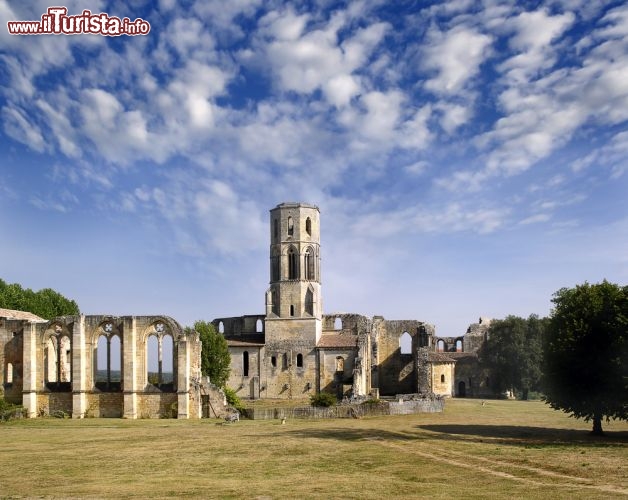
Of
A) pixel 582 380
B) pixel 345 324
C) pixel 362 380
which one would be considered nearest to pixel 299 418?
pixel 582 380

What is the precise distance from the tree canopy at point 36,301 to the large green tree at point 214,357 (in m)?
14.0

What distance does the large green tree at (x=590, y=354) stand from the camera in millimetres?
28688

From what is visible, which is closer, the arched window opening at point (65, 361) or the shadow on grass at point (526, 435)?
the shadow on grass at point (526, 435)

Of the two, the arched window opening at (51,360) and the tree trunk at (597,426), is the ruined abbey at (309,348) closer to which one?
the arched window opening at (51,360)

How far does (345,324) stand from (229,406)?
24.5 metres

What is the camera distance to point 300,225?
65375 mm

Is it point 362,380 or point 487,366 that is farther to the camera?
point 487,366

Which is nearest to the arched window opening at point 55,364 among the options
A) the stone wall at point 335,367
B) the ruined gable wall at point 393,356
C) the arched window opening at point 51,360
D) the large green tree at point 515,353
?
the arched window opening at point 51,360

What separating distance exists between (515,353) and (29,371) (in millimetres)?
43590

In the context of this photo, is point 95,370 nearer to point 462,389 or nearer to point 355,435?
point 355,435

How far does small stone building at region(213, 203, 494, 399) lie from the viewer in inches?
2398

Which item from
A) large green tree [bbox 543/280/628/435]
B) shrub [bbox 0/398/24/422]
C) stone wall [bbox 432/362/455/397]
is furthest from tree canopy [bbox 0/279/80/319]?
large green tree [bbox 543/280/628/435]

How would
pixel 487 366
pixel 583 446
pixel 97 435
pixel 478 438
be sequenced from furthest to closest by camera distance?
pixel 487 366, pixel 97 435, pixel 478 438, pixel 583 446

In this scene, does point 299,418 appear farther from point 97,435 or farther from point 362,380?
point 362,380
